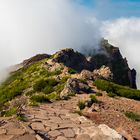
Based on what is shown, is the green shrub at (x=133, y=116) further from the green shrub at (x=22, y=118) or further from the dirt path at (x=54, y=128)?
the green shrub at (x=22, y=118)

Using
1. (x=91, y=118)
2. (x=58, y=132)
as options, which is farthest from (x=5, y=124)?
(x=91, y=118)

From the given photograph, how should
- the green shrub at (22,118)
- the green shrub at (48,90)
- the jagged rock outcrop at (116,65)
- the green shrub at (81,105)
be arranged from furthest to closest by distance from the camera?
1. the jagged rock outcrop at (116,65)
2. the green shrub at (48,90)
3. the green shrub at (81,105)
4. the green shrub at (22,118)

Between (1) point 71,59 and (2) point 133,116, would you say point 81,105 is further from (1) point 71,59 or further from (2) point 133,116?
(1) point 71,59

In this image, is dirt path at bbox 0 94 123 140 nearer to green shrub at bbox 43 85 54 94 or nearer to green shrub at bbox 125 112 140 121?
green shrub at bbox 125 112 140 121

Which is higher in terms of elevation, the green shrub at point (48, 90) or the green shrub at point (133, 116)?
the green shrub at point (48, 90)

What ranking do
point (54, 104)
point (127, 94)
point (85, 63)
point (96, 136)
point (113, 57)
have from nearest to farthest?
point (96, 136), point (54, 104), point (127, 94), point (85, 63), point (113, 57)

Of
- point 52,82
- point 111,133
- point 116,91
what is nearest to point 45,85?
point 52,82

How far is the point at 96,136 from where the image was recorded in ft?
62.6

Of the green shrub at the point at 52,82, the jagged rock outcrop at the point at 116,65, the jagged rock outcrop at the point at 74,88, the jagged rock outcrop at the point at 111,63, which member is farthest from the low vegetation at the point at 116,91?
the jagged rock outcrop at the point at 116,65

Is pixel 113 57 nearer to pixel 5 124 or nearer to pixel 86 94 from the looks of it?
pixel 86 94

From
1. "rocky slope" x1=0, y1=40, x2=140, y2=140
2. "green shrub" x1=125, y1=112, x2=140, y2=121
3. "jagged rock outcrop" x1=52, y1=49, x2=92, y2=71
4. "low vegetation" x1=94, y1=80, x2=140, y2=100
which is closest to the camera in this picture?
"rocky slope" x1=0, y1=40, x2=140, y2=140

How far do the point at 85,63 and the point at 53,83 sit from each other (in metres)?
45.1

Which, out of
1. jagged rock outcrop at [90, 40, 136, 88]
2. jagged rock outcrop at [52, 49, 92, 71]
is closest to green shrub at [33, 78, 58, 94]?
jagged rock outcrop at [52, 49, 92, 71]

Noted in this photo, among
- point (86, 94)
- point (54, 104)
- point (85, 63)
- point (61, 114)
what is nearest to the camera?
point (61, 114)
